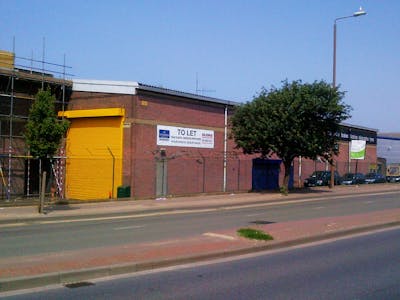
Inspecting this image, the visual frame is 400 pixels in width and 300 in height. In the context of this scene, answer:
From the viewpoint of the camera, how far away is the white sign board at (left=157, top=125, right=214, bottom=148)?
114 feet

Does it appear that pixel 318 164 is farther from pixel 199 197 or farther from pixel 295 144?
pixel 199 197

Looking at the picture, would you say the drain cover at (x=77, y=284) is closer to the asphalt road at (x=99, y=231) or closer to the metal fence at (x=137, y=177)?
the asphalt road at (x=99, y=231)

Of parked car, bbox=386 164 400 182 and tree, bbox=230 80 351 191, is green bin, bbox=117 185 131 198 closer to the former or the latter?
tree, bbox=230 80 351 191

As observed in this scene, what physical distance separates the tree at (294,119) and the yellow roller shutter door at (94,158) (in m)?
8.40

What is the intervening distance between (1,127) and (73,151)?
5374 millimetres

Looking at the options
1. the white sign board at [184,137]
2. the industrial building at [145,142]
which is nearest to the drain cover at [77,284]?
the industrial building at [145,142]

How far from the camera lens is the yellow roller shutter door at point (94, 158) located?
3375cm

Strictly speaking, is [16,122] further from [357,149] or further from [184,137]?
[357,149]

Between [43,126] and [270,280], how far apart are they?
16.6 metres

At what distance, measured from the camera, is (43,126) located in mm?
23062

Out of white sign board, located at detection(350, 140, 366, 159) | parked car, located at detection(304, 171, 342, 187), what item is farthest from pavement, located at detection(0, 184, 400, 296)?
white sign board, located at detection(350, 140, 366, 159)

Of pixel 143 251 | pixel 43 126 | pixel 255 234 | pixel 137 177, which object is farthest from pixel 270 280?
pixel 137 177

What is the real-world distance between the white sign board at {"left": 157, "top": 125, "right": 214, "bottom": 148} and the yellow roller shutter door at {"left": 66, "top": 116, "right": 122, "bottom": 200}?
9.57 ft

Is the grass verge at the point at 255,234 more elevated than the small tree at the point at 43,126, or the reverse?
the small tree at the point at 43,126
